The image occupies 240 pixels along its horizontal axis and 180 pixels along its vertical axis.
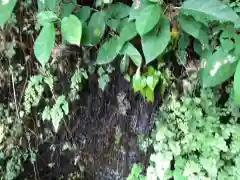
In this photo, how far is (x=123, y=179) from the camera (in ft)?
4.47

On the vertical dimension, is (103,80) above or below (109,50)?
below

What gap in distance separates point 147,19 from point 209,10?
0.18 metres

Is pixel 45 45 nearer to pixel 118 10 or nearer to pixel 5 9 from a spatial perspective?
pixel 5 9

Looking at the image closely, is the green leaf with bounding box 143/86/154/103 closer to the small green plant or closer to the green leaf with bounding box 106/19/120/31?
the small green plant

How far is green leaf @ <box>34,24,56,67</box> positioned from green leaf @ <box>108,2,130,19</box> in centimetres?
24

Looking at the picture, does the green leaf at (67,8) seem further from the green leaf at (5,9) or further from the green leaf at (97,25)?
the green leaf at (5,9)

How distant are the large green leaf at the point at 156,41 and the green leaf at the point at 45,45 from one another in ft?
0.92

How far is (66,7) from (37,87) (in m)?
0.55

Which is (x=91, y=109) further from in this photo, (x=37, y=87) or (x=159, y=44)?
(x=159, y=44)

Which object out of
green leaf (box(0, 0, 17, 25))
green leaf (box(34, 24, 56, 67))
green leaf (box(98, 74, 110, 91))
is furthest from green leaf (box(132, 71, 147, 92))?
green leaf (box(0, 0, 17, 25))

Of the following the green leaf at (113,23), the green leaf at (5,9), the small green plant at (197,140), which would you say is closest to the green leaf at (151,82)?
the small green plant at (197,140)

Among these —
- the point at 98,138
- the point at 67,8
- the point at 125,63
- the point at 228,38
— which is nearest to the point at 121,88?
the point at 125,63

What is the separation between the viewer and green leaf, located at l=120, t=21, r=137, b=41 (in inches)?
35.6

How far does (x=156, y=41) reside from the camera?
0.83 meters
